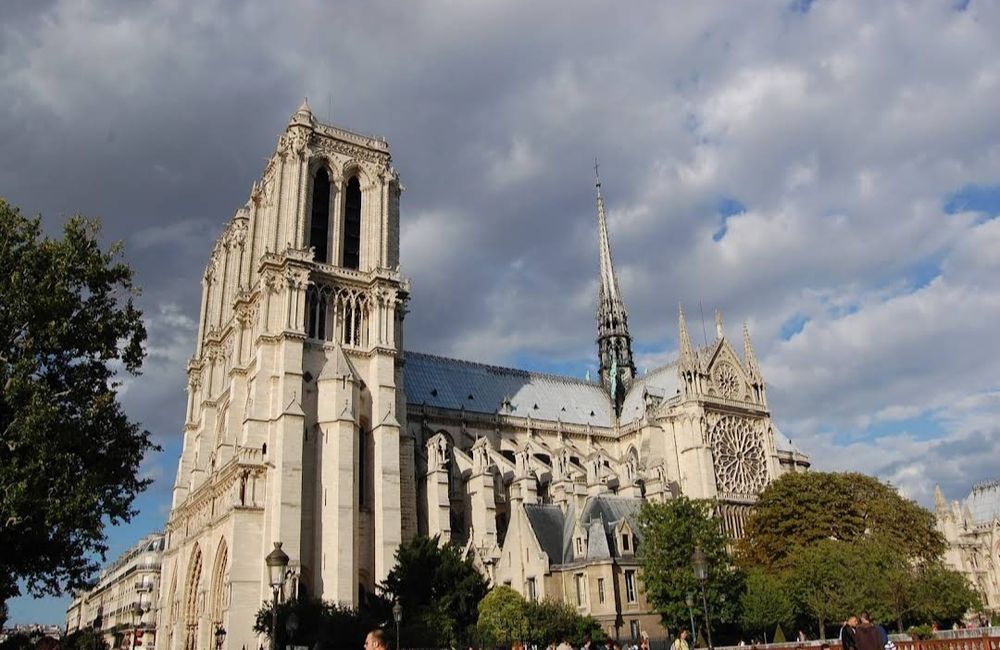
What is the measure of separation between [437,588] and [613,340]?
132 ft

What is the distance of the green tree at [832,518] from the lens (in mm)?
46219

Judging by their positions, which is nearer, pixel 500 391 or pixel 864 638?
pixel 864 638

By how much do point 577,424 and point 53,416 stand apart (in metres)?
44.8

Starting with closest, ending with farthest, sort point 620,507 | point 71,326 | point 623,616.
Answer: point 71,326
point 623,616
point 620,507

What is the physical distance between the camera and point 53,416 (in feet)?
68.9

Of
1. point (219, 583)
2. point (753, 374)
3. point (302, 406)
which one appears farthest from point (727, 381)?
point (219, 583)

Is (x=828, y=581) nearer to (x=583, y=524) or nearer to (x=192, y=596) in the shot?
(x=583, y=524)

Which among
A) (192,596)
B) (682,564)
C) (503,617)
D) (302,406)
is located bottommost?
(503,617)

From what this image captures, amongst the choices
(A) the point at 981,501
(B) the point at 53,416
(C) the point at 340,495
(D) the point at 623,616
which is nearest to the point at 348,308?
(C) the point at 340,495

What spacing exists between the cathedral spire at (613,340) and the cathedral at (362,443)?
26.7ft

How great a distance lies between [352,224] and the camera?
51.3 m

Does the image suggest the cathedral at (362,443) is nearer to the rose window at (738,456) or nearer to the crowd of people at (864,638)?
the rose window at (738,456)

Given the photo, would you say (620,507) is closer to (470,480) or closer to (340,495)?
(470,480)

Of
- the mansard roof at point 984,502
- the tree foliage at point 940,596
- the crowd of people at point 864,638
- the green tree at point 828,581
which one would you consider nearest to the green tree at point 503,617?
the green tree at point 828,581
